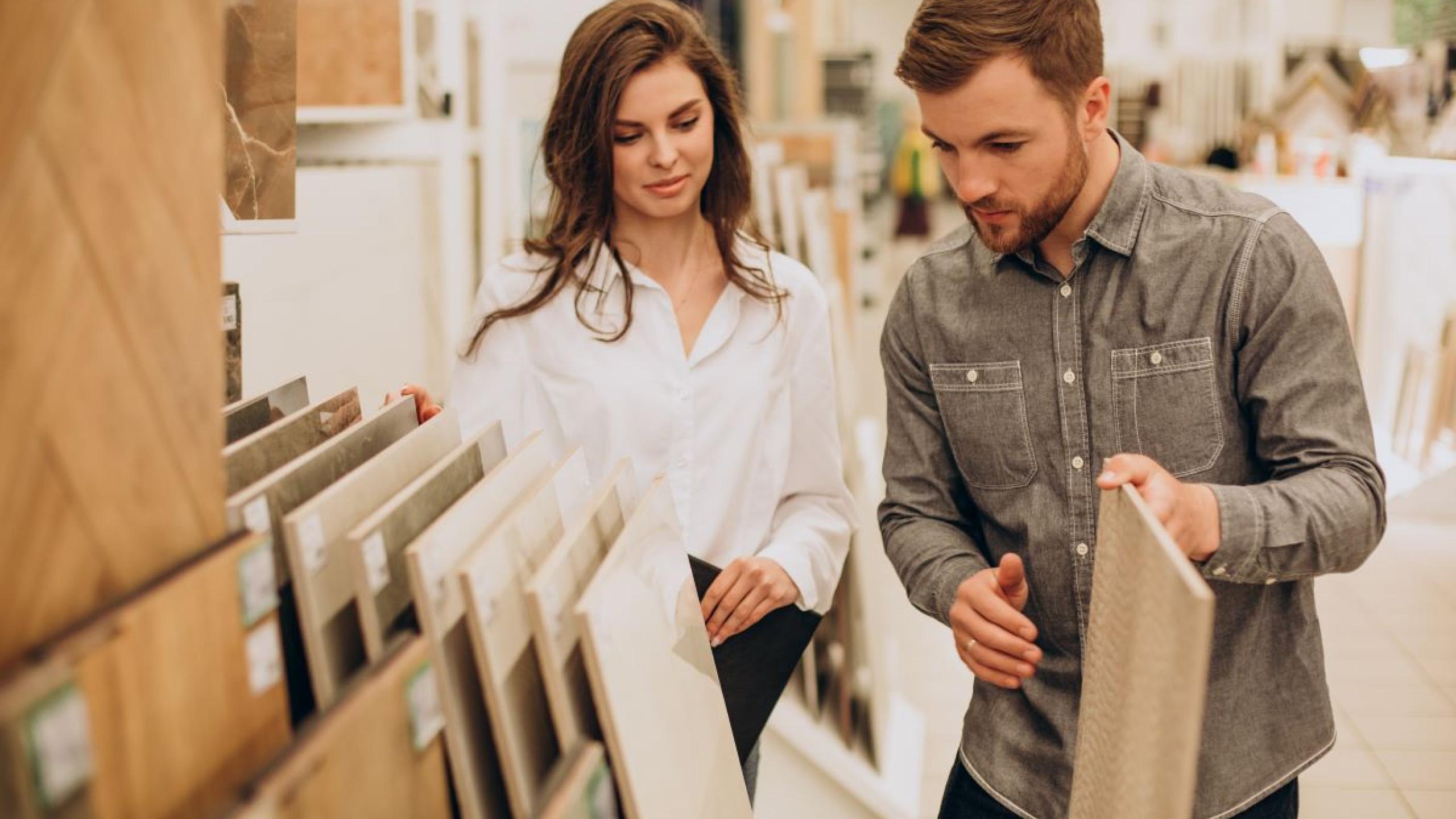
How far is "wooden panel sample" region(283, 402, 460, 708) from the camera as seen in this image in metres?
1.01

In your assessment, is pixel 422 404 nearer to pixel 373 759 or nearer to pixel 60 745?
pixel 373 759

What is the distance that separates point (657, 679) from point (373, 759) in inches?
15.5

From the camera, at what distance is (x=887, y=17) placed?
24.4m

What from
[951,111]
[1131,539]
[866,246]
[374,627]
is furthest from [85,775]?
[866,246]

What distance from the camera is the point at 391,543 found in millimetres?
1087

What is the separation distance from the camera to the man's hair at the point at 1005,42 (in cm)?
157

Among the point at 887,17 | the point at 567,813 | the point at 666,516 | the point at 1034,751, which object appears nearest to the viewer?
the point at 567,813

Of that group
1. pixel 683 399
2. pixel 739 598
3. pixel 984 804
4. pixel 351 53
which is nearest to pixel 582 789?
pixel 739 598

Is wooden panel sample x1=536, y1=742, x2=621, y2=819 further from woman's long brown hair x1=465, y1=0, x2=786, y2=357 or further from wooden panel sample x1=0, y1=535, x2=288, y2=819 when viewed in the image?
woman's long brown hair x1=465, y1=0, x2=786, y2=357

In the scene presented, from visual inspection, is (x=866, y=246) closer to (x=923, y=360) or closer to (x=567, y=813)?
(x=923, y=360)

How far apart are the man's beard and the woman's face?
56 centimetres

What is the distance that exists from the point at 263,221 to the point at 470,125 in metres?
1.88

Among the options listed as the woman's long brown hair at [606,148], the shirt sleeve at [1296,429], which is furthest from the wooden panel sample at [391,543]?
the woman's long brown hair at [606,148]

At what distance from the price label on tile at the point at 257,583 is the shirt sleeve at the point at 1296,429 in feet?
3.16
